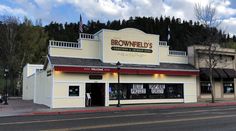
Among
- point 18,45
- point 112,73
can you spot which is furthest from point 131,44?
point 18,45

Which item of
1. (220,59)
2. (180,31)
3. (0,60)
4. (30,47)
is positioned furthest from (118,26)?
(220,59)

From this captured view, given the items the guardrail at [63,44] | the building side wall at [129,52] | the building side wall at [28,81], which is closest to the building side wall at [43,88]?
the guardrail at [63,44]

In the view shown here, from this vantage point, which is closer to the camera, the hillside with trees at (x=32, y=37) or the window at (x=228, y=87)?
the window at (x=228, y=87)

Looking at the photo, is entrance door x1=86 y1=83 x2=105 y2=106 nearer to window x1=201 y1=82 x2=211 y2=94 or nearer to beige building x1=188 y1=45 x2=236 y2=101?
beige building x1=188 y1=45 x2=236 y2=101

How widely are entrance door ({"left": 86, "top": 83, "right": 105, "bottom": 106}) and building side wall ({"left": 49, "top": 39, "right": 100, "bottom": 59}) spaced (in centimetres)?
297

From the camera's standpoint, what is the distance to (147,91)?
37.5m

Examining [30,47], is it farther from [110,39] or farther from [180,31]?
[110,39]

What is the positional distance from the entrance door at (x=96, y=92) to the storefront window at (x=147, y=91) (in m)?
0.85

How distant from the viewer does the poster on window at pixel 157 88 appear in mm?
37781

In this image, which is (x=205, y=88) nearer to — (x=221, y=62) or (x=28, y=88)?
(x=221, y=62)

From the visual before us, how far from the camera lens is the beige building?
4197 centimetres

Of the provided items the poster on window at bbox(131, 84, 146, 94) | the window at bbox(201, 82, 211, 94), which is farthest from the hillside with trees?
the poster on window at bbox(131, 84, 146, 94)

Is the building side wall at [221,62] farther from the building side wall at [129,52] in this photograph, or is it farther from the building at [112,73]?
the building side wall at [129,52]

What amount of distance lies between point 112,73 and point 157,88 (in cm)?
602
